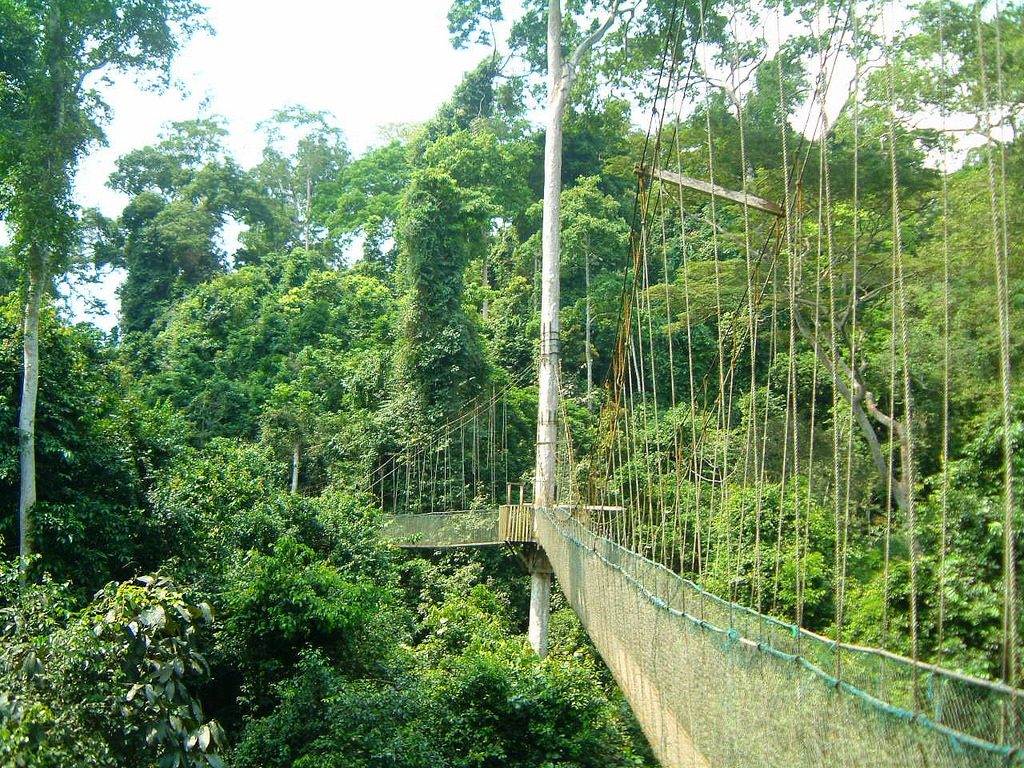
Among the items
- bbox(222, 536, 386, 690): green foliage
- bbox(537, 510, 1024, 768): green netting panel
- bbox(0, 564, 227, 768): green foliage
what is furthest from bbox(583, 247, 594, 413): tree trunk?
bbox(0, 564, 227, 768): green foliage

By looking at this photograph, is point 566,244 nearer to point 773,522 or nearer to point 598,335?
point 598,335

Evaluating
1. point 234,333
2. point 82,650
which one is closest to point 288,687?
point 82,650

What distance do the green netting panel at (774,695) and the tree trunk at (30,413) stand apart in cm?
431

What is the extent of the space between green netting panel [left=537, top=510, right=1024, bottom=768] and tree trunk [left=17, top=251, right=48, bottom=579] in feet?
14.1

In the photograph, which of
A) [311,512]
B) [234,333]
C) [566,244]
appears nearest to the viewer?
[311,512]

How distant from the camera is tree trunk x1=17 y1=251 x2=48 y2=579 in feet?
23.0

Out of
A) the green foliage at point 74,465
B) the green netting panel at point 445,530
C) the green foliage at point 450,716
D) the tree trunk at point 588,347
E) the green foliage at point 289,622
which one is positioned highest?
the tree trunk at point 588,347

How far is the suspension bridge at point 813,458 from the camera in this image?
264 centimetres

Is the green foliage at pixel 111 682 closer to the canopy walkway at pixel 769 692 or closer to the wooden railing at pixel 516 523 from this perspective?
the canopy walkway at pixel 769 692

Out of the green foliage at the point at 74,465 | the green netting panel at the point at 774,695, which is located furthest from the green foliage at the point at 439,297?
the green netting panel at the point at 774,695

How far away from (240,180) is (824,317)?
16.2 metres

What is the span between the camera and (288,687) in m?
6.72

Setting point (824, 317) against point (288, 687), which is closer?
point (288, 687)

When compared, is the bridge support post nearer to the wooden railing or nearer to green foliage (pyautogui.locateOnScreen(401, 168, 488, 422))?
the wooden railing
